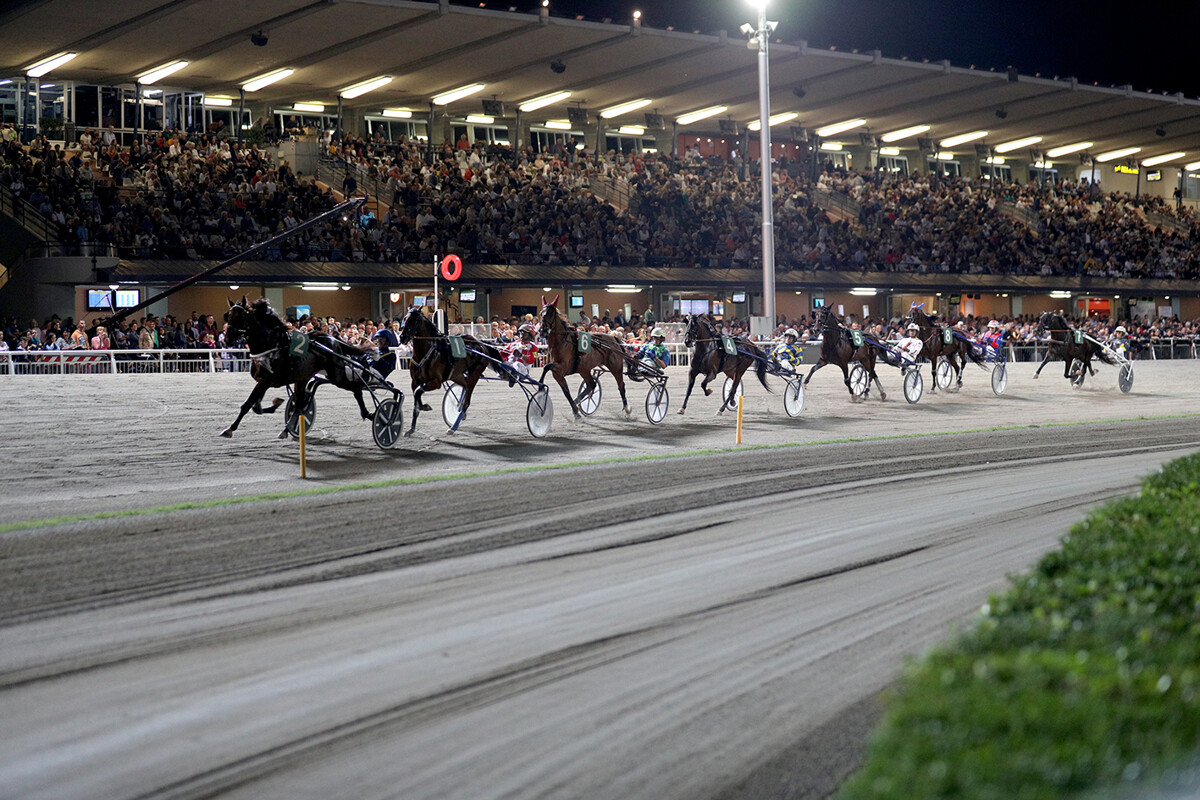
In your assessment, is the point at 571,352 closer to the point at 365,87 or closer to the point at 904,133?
the point at 365,87

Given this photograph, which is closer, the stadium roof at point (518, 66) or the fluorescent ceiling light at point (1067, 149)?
the stadium roof at point (518, 66)

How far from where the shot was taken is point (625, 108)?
42.4m

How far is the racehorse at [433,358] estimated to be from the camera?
570 inches

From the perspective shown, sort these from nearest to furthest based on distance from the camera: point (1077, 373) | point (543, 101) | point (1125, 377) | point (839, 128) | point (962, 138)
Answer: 1. point (1125, 377)
2. point (1077, 373)
3. point (543, 101)
4. point (839, 128)
5. point (962, 138)

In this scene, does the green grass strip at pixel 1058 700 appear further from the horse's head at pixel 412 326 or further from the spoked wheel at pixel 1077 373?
the spoked wheel at pixel 1077 373

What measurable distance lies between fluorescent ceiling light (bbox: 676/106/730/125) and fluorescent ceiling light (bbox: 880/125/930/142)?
32.7ft

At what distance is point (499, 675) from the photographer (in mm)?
5078

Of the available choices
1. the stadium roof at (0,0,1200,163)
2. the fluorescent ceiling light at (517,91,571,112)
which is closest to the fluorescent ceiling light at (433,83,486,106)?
the stadium roof at (0,0,1200,163)

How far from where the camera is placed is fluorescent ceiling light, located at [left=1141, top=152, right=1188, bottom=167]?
5934 centimetres

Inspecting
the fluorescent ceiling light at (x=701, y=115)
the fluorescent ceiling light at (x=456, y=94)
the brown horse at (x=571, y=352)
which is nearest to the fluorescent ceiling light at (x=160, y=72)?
the fluorescent ceiling light at (x=456, y=94)

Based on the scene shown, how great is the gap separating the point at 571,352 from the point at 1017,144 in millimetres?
43759

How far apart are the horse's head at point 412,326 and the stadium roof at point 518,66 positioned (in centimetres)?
1738

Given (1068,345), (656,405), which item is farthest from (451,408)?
(1068,345)

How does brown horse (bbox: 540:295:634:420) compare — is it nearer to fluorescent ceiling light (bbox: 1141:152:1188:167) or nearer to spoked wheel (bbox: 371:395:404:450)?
spoked wheel (bbox: 371:395:404:450)
